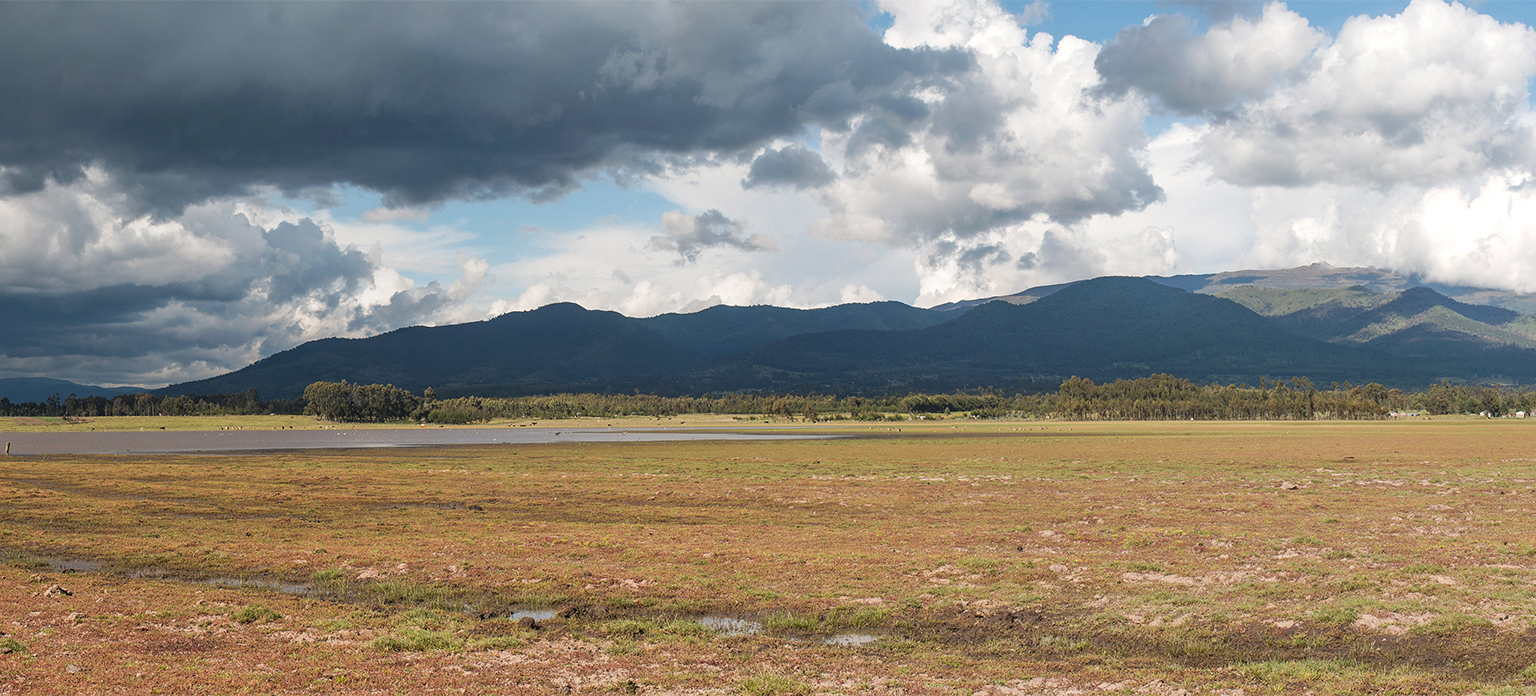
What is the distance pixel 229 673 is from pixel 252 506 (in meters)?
28.6

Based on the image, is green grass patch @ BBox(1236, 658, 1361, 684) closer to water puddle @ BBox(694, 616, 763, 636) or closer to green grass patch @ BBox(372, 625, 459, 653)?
water puddle @ BBox(694, 616, 763, 636)

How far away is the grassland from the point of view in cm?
1341

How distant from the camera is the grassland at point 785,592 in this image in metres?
13.4

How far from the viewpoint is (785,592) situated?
19.4 metres

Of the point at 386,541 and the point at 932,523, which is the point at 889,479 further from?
the point at 386,541

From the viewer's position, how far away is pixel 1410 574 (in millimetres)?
20062

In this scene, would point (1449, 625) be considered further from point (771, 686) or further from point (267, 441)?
point (267, 441)

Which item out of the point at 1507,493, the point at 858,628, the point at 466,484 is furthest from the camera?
the point at 466,484

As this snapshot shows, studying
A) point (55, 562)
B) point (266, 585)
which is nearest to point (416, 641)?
point (266, 585)

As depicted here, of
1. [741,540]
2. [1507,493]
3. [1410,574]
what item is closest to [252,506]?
[741,540]

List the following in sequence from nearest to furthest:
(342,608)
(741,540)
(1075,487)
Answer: (342,608) < (741,540) < (1075,487)

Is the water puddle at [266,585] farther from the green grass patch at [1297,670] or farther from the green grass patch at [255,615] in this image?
the green grass patch at [1297,670]

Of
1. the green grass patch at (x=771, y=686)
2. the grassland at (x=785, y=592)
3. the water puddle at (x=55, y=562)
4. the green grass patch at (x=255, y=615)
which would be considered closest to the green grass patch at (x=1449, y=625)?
the grassland at (x=785, y=592)

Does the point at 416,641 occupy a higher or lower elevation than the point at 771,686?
higher
